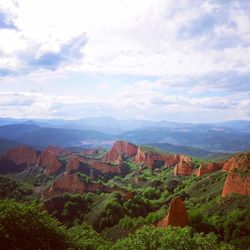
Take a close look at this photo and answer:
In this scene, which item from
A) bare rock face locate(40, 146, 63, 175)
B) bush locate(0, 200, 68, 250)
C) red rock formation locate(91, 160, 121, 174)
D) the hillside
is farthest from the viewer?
bare rock face locate(40, 146, 63, 175)

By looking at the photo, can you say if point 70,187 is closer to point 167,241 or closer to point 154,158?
point 154,158

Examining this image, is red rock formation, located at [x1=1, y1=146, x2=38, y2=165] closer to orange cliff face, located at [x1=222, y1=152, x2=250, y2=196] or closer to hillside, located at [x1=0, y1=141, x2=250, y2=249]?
hillside, located at [x1=0, y1=141, x2=250, y2=249]

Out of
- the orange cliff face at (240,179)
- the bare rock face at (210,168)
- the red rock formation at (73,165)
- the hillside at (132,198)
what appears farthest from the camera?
the red rock formation at (73,165)

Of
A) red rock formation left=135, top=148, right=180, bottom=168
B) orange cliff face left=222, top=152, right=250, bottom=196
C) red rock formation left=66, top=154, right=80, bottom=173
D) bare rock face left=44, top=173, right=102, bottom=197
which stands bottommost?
bare rock face left=44, top=173, right=102, bottom=197

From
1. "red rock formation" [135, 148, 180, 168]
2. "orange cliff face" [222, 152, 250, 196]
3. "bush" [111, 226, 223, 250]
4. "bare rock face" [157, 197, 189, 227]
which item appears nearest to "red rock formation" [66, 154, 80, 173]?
"red rock formation" [135, 148, 180, 168]

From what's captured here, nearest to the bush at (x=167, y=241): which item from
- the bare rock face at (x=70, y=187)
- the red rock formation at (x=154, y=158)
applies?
the bare rock face at (x=70, y=187)

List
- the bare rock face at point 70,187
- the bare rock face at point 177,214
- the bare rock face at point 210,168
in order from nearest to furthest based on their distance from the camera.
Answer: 1. the bare rock face at point 177,214
2. the bare rock face at point 210,168
3. the bare rock face at point 70,187

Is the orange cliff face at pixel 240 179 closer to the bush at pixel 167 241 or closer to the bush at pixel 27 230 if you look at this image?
the bush at pixel 167 241
